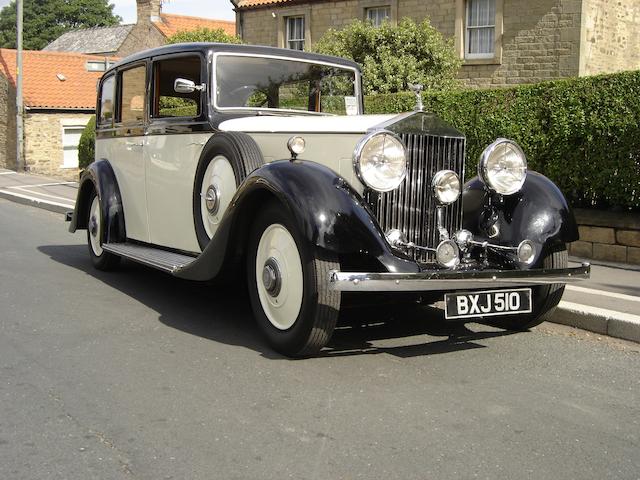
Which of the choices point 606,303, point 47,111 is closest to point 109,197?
point 606,303

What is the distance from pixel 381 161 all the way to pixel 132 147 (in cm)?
305

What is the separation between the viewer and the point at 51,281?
7031 millimetres

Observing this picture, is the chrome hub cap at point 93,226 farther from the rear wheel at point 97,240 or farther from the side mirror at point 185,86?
the side mirror at point 185,86

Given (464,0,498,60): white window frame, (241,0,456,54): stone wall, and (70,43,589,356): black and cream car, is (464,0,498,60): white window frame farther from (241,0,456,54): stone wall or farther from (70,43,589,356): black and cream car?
(70,43,589,356): black and cream car

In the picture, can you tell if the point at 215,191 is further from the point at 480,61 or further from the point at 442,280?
the point at 480,61

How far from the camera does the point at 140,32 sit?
4025cm

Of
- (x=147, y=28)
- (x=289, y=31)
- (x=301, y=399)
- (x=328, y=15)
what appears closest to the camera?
(x=301, y=399)

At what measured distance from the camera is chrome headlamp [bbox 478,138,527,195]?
508cm

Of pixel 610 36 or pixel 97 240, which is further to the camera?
pixel 610 36

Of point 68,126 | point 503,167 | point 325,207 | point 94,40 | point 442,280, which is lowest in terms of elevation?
point 442,280

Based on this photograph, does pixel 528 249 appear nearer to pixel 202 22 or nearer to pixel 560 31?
pixel 560 31

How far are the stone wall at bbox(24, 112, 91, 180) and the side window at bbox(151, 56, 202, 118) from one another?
73.0 ft

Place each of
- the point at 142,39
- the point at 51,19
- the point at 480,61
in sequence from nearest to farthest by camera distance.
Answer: the point at 480,61
the point at 142,39
the point at 51,19

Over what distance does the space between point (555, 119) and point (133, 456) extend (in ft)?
22.3
